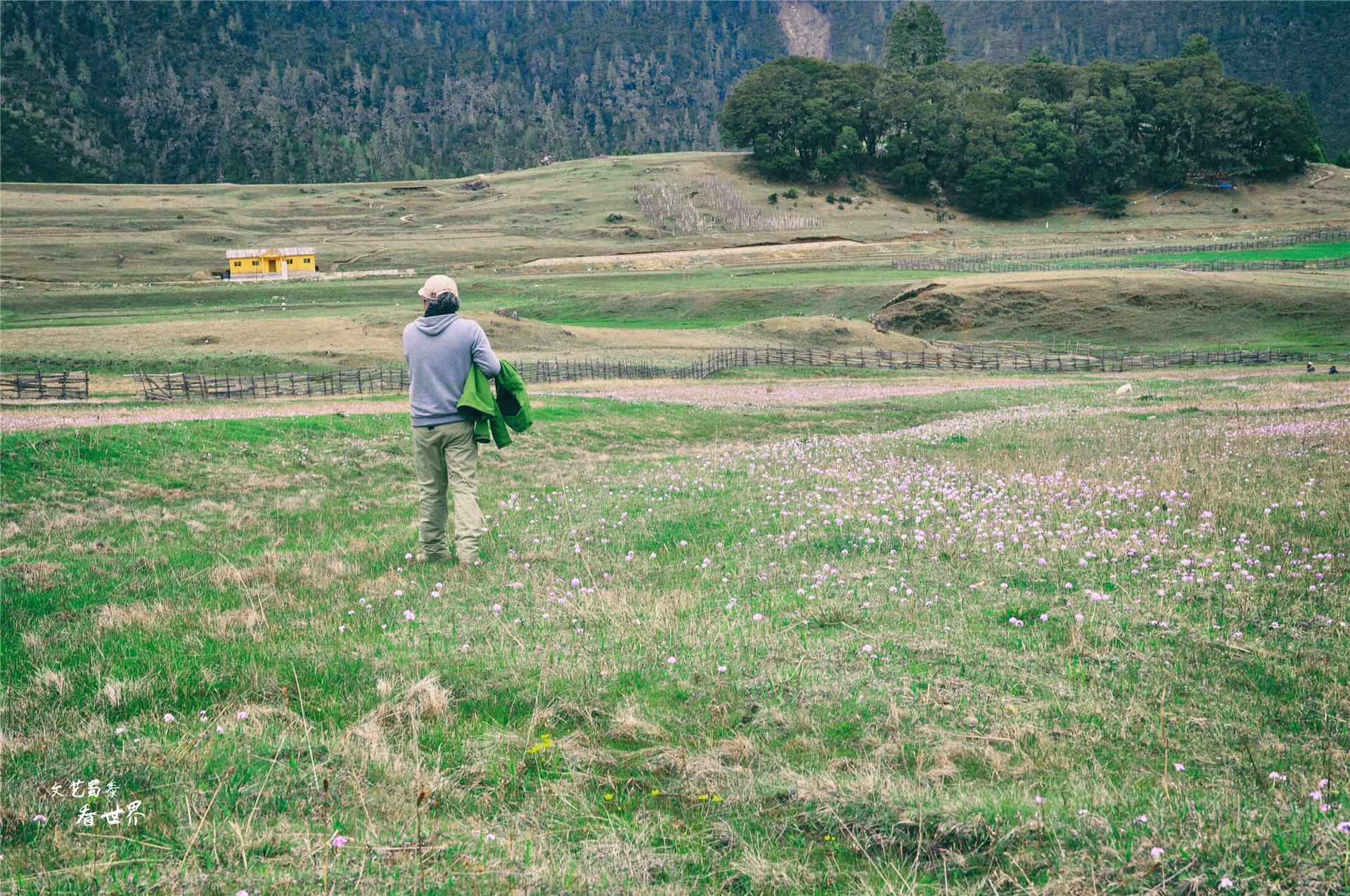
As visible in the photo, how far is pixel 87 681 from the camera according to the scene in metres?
6.54

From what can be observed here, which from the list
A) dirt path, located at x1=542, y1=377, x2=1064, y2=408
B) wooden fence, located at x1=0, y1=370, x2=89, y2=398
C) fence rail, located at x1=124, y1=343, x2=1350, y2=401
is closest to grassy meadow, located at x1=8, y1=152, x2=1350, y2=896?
dirt path, located at x1=542, y1=377, x2=1064, y2=408

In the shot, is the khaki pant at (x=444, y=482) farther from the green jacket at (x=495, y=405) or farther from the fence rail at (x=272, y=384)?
the fence rail at (x=272, y=384)

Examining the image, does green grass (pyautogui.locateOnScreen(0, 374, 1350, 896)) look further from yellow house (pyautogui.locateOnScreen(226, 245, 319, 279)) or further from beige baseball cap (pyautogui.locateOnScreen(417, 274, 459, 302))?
yellow house (pyautogui.locateOnScreen(226, 245, 319, 279))

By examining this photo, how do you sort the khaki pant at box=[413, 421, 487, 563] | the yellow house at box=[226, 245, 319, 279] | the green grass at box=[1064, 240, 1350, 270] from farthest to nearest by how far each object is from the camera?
the yellow house at box=[226, 245, 319, 279] → the green grass at box=[1064, 240, 1350, 270] → the khaki pant at box=[413, 421, 487, 563]

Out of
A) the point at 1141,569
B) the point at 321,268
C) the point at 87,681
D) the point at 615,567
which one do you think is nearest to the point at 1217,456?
the point at 1141,569

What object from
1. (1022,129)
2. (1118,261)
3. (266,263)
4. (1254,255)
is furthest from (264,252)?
(1022,129)

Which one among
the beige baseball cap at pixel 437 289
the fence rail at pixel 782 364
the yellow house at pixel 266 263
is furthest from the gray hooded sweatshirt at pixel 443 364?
the yellow house at pixel 266 263

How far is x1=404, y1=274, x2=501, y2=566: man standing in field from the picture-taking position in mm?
10617

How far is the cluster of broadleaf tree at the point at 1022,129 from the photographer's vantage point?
5871 inches

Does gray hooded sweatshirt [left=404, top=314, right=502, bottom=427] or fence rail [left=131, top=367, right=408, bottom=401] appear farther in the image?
fence rail [left=131, top=367, right=408, bottom=401]

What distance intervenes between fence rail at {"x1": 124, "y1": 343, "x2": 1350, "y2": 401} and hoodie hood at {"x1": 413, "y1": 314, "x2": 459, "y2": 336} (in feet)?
120

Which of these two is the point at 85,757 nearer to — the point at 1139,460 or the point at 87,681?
the point at 87,681

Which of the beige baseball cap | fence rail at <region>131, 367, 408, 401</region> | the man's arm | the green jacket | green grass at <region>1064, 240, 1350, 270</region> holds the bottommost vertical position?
fence rail at <region>131, 367, 408, 401</region>

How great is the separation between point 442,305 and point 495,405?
128 centimetres
